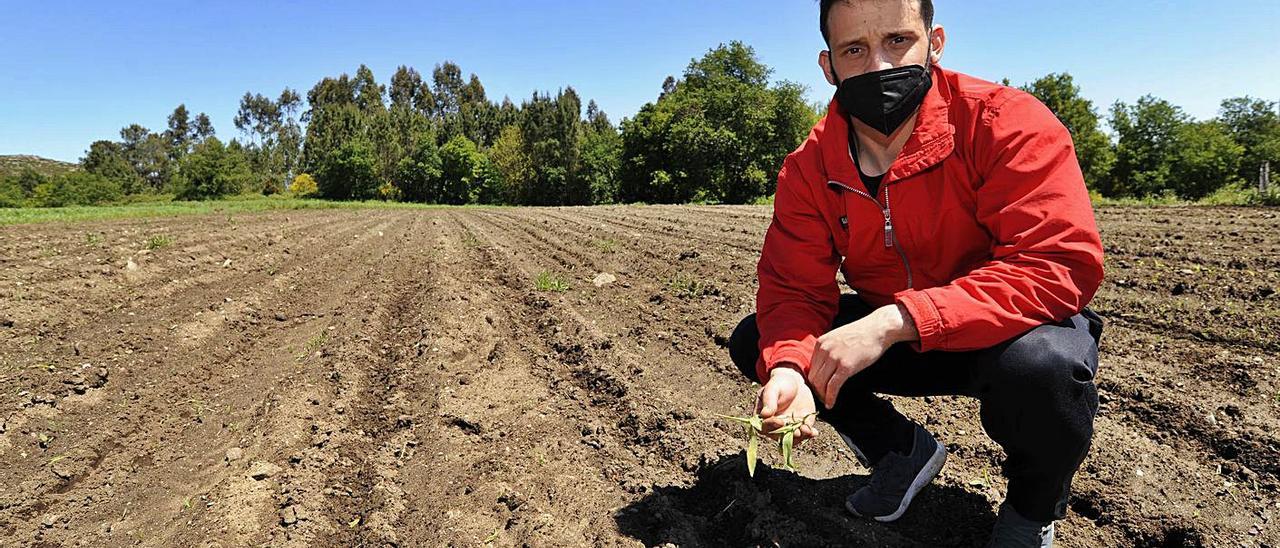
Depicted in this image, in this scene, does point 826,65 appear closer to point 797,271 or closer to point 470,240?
point 797,271

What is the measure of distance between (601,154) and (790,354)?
52.1 metres

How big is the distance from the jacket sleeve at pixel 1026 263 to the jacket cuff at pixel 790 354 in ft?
0.93

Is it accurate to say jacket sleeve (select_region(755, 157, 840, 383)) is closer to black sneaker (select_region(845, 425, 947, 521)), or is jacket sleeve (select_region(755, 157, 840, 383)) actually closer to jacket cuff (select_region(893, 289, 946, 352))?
jacket cuff (select_region(893, 289, 946, 352))

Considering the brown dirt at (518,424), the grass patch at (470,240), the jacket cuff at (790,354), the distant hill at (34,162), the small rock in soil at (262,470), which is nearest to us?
the jacket cuff at (790,354)

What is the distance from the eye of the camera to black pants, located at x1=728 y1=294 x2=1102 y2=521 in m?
1.51

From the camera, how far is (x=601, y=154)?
5284cm

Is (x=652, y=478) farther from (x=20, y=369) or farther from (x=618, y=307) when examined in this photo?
(x=20, y=369)

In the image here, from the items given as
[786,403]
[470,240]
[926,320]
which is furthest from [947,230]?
[470,240]

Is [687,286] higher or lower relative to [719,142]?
lower

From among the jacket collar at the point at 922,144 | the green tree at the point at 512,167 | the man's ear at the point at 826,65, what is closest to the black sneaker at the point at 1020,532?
the jacket collar at the point at 922,144

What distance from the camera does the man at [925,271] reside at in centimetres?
152

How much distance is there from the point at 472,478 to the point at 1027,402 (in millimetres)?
1930

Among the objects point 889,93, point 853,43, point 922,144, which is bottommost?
point 922,144

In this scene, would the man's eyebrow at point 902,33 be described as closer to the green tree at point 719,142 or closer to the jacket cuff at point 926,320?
the jacket cuff at point 926,320
